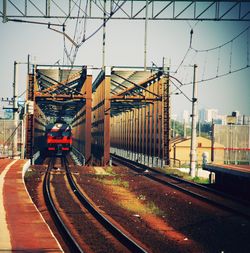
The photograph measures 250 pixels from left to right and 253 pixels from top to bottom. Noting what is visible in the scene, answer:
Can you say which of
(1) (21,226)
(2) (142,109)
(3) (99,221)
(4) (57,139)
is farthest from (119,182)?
(2) (142,109)

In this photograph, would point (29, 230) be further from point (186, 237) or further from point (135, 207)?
point (135, 207)

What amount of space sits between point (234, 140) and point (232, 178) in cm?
1092

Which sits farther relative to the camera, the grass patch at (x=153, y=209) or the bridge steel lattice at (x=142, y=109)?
the bridge steel lattice at (x=142, y=109)

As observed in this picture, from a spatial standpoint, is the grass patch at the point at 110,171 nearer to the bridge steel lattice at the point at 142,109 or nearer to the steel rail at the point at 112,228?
the bridge steel lattice at the point at 142,109

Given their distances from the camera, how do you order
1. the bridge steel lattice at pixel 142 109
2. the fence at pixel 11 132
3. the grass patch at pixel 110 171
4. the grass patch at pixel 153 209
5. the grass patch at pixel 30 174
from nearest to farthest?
Result: the grass patch at pixel 153 209
the grass patch at pixel 30 174
the grass patch at pixel 110 171
the fence at pixel 11 132
the bridge steel lattice at pixel 142 109

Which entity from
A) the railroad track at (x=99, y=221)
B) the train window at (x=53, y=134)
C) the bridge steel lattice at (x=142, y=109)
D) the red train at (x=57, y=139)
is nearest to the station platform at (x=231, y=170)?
the railroad track at (x=99, y=221)

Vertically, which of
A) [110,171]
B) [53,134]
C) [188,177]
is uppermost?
[53,134]

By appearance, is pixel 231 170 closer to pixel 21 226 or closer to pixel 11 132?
pixel 21 226

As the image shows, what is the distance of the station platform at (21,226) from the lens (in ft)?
27.6

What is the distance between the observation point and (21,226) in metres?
10.3

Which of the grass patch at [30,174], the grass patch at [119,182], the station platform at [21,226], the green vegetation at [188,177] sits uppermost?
the station platform at [21,226]

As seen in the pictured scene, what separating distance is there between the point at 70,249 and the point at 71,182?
1307cm

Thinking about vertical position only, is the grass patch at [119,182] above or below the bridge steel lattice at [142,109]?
below

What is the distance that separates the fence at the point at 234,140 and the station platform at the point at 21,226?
17506mm
